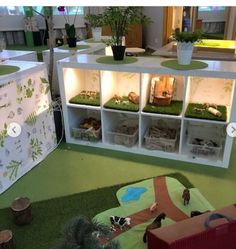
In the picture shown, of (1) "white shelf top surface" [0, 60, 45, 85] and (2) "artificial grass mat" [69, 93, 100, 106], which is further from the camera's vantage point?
(2) "artificial grass mat" [69, 93, 100, 106]

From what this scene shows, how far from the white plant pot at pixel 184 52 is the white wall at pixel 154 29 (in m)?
3.60

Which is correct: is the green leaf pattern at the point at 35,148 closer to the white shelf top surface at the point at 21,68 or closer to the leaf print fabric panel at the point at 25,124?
the leaf print fabric panel at the point at 25,124

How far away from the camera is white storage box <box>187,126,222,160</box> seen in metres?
2.12

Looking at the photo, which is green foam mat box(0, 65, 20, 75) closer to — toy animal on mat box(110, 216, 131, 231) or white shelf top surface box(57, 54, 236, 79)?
white shelf top surface box(57, 54, 236, 79)

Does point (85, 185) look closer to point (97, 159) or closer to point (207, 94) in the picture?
point (97, 159)

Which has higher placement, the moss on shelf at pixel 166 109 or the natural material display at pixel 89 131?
the moss on shelf at pixel 166 109

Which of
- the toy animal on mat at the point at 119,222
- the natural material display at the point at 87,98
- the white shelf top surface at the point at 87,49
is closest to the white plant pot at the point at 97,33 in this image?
the white shelf top surface at the point at 87,49

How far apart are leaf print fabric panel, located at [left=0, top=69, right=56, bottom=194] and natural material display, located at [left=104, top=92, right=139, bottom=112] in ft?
1.68

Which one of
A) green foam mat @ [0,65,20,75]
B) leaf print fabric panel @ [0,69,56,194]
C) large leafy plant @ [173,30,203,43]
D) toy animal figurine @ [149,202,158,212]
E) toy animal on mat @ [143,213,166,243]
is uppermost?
large leafy plant @ [173,30,203,43]

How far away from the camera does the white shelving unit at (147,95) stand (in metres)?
1.98

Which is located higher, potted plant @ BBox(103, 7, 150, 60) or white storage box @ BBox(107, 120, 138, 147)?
potted plant @ BBox(103, 7, 150, 60)


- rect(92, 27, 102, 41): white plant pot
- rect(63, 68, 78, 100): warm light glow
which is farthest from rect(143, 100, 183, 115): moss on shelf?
rect(92, 27, 102, 41): white plant pot

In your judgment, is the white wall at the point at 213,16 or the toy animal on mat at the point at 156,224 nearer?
the toy animal on mat at the point at 156,224

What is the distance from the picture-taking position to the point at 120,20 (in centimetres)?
199
